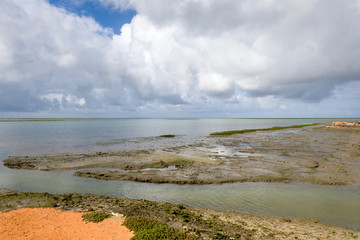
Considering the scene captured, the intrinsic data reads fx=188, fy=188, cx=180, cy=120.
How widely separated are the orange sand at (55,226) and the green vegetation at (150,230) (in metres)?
0.38

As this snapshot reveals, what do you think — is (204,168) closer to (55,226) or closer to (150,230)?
(150,230)

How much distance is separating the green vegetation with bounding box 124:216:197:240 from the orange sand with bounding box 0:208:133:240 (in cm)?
38

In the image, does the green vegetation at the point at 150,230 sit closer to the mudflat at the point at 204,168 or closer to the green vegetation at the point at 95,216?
the green vegetation at the point at 95,216

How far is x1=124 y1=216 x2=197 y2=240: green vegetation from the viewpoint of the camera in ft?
27.6

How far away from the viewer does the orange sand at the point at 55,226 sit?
876 cm

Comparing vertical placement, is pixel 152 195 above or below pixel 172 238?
below

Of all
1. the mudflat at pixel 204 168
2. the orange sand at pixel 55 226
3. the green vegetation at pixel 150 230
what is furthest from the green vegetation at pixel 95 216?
the mudflat at pixel 204 168

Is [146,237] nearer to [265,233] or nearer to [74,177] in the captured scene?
[265,233]

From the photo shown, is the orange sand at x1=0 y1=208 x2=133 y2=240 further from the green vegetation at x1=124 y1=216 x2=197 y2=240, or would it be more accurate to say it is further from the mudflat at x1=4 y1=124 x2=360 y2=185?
the mudflat at x1=4 y1=124 x2=360 y2=185

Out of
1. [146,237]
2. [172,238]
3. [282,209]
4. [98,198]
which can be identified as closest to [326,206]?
[282,209]

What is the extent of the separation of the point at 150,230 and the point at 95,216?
3513 mm

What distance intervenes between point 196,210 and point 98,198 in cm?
701

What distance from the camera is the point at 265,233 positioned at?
9.09m

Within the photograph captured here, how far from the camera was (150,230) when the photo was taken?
29.0 feet
